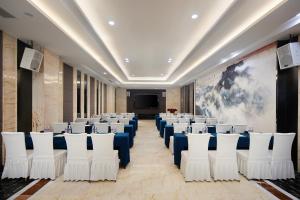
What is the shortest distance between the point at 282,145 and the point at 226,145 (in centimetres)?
117

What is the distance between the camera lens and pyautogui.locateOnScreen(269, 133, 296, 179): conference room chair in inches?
161

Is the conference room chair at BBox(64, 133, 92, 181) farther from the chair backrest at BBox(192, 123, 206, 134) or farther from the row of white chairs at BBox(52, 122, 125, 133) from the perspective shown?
the chair backrest at BBox(192, 123, 206, 134)

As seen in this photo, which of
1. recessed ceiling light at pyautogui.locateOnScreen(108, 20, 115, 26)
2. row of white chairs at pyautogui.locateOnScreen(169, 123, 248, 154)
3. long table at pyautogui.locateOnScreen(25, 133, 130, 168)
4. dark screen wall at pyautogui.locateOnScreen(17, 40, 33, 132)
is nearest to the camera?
long table at pyautogui.locateOnScreen(25, 133, 130, 168)

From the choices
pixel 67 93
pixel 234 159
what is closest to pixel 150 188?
pixel 234 159

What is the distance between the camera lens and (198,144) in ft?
13.2

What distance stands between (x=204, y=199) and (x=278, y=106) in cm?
338

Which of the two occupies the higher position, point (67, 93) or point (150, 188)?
point (67, 93)

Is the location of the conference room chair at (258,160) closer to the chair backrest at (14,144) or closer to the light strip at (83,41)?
the light strip at (83,41)

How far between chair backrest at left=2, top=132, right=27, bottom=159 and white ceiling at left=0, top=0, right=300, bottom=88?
89.5 inches

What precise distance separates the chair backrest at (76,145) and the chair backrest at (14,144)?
34.1 inches

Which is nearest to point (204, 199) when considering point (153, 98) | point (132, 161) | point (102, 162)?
point (102, 162)

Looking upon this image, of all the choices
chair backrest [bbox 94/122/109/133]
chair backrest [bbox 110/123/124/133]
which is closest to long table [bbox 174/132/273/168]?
chair backrest [bbox 110/123/124/133]

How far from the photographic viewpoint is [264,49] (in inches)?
235

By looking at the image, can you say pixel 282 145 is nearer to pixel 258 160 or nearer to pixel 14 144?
pixel 258 160
